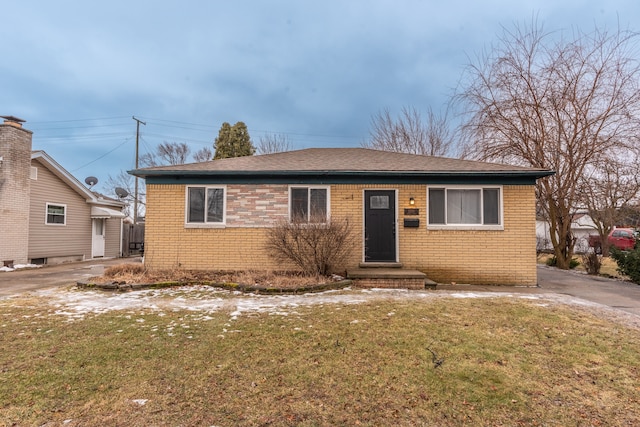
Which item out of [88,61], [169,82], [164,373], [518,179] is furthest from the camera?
[169,82]

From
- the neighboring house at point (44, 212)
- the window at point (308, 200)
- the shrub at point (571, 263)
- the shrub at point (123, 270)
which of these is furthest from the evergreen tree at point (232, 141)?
the shrub at point (571, 263)

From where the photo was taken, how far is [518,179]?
8648mm

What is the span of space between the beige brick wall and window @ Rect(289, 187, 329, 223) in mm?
201

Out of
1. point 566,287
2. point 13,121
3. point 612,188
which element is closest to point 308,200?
point 566,287

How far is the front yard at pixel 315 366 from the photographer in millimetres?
2594

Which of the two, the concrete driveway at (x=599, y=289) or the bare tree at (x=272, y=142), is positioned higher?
the bare tree at (x=272, y=142)

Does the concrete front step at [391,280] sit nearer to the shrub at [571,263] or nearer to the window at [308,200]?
the window at [308,200]

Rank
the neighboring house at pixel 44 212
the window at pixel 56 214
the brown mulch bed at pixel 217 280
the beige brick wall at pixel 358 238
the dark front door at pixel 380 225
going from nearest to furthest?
the brown mulch bed at pixel 217 280 → the beige brick wall at pixel 358 238 → the dark front door at pixel 380 225 → the neighboring house at pixel 44 212 → the window at pixel 56 214

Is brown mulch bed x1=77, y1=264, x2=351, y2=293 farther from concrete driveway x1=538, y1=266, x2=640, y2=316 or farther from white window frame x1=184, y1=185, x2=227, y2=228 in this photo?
concrete driveway x1=538, y1=266, x2=640, y2=316

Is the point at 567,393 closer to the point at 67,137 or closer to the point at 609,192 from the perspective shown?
the point at 609,192

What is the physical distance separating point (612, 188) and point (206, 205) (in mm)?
15792

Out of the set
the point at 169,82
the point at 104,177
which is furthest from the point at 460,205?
the point at 104,177

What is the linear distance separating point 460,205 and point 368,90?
68.6 ft

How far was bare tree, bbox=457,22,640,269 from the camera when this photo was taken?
1181 centimetres
